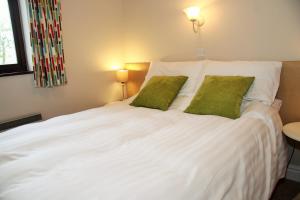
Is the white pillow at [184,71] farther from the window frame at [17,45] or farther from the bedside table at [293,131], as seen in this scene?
the window frame at [17,45]

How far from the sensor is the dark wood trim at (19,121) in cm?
229

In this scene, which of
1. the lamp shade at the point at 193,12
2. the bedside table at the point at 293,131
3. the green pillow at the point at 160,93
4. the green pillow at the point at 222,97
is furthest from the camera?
the lamp shade at the point at 193,12

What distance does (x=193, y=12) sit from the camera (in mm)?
2656

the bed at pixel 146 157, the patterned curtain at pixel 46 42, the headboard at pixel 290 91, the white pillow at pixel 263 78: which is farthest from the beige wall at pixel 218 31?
the patterned curtain at pixel 46 42

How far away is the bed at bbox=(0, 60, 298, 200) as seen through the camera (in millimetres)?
1012


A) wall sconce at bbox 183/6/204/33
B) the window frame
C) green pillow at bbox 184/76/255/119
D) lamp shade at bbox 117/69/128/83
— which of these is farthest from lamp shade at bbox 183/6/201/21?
the window frame

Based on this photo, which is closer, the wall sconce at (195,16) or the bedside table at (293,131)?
the bedside table at (293,131)

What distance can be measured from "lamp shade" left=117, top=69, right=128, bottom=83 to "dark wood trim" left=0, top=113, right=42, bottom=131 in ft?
3.96

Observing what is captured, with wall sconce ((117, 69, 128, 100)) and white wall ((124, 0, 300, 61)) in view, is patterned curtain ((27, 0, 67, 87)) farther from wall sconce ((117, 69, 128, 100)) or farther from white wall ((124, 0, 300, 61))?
white wall ((124, 0, 300, 61))

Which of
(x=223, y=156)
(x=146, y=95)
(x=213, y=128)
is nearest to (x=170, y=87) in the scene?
(x=146, y=95)

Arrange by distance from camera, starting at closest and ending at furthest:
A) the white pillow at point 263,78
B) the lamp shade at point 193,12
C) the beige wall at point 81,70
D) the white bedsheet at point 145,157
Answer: the white bedsheet at point 145,157, the white pillow at point 263,78, the beige wall at point 81,70, the lamp shade at point 193,12

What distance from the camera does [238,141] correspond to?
1.50 m

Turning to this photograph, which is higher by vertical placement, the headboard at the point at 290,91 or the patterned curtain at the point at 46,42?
the patterned curtain at the point at 46,42

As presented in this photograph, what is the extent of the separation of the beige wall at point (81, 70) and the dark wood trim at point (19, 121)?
8 cm
